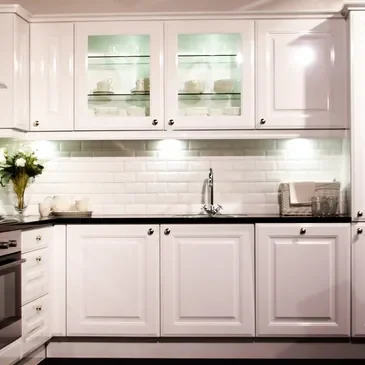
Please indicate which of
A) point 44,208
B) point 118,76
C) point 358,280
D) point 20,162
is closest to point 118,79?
point 118,76

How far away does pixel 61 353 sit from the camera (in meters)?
4.14

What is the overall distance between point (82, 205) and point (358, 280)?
5.95 feet

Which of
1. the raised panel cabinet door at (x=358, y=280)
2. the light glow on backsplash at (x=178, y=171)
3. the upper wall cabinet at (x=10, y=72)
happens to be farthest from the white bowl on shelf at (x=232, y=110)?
the upper wall cabinet at (x=10, y=72)

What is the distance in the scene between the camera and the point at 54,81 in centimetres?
436

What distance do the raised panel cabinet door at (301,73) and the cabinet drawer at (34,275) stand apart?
158 cm

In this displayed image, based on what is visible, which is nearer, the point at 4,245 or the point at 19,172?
the point at 4,245

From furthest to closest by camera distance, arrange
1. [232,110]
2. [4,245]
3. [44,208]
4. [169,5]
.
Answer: [169,5] < [44,208] < [232,110] < [4,245]

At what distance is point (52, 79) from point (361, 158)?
6.57 feet

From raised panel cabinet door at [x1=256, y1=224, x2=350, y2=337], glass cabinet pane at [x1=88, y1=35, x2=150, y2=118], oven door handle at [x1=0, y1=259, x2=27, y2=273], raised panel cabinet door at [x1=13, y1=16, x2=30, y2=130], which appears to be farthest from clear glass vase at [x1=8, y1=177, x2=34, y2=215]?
raised panel cabinet door at [x1=256, y1=224, x2=350, y2=337]

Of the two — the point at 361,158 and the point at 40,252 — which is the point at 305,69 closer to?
the point at 361,158

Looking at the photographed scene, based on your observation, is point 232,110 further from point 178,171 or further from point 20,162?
point 20,162

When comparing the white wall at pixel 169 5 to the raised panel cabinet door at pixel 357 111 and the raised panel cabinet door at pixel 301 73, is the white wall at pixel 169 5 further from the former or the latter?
the raised panel cabinet door at pixel 357 111

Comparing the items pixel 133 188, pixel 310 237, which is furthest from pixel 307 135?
pixel 133 188

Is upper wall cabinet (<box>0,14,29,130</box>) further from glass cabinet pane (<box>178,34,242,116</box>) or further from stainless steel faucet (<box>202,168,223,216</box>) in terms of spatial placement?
stainless steel faucet (<box>202,168,223,216</box>)
